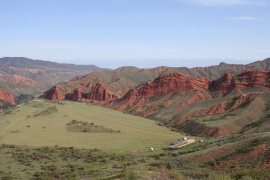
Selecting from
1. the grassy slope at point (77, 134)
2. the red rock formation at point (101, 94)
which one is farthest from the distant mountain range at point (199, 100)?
the grassy slope at point (77, 134)

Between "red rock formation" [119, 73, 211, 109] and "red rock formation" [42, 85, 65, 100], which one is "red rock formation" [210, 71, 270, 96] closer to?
"red rock formation" [119, 73, 211, 109]

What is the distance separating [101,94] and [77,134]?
87320 millimetres

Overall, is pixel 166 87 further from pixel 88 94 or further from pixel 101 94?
pixel 88 94

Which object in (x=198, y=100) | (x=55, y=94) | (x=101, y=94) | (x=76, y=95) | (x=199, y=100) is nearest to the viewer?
(x=199, y=100)

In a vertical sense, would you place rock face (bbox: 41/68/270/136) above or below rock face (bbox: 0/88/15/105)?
above

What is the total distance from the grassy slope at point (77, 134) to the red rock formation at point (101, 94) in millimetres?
47606

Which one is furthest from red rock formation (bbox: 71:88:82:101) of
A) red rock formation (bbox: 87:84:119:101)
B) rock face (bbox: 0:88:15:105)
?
rock face (bbox: 0:88:15:105)

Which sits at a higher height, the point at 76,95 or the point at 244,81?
the point at 244,81

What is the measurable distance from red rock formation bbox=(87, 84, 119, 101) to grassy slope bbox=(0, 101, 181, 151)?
156 ft

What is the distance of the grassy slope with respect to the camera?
65.8 m

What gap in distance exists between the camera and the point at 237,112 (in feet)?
289

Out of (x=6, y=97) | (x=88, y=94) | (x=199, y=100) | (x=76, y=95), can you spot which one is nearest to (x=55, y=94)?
(x=76, y=95)

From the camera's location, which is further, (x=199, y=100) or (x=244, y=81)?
(x=244, y=81)

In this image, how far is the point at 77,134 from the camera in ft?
252
